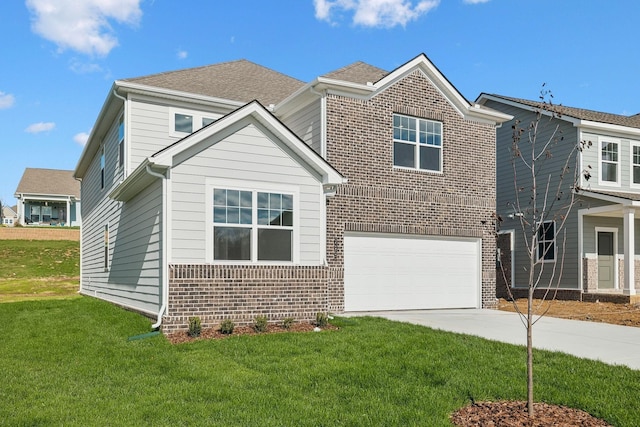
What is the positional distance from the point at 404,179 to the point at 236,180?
5655mm

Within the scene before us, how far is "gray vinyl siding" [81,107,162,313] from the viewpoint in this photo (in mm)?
11617

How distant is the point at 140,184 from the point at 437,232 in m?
8.02

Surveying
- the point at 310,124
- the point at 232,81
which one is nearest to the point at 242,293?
the point at 310,124

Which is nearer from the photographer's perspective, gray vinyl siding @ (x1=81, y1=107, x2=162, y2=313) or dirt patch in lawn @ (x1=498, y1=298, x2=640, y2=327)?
gray vinyl siding @ (x1=81, y1=107, x2=162, y2=313)

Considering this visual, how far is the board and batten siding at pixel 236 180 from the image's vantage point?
10.5 meters

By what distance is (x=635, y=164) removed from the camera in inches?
836

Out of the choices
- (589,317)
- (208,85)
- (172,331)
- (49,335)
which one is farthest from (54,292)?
(589,317)

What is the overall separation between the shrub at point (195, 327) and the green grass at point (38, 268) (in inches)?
540

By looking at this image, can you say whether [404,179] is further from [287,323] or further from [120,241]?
[120,241]

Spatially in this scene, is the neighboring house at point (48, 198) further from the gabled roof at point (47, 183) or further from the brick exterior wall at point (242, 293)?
the brick exterior wall at point (242, 293)

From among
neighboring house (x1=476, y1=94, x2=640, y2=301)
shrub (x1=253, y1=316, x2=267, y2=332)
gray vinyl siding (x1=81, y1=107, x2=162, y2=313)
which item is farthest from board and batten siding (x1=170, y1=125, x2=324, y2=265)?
neighboring house (x1=476, y1=94, x2=640, y2=301)

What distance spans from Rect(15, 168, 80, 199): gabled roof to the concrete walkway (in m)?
40.9

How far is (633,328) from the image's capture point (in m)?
11.8

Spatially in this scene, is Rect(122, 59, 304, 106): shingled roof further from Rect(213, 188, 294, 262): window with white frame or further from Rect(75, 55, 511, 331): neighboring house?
Rect(213, 188, 294, 262): window with white frame
